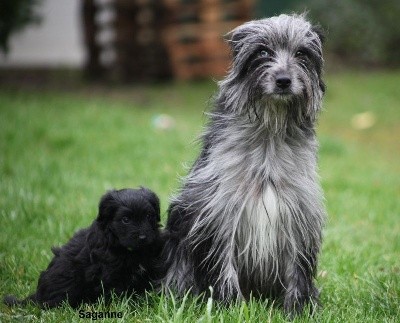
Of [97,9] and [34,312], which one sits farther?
[97,9]

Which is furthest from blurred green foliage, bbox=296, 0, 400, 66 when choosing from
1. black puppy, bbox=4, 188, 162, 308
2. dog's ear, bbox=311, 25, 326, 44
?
black puppy, bbox=4, 188, 162, 308

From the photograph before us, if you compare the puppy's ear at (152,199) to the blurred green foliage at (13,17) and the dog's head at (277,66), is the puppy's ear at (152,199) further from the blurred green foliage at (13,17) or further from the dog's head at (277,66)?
the blurred green foliage at (13,17)

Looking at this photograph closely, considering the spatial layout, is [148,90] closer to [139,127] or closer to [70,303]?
[139,127]

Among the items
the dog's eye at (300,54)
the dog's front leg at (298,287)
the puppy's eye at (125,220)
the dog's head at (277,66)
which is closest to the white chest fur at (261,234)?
the dog's front leg at (298,287)

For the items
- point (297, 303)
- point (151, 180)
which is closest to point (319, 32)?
point (297, 303)

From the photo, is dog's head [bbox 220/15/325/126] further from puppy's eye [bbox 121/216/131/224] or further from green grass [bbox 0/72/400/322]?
puppy's eye [bbox 121/216/131/224]

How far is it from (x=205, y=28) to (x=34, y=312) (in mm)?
10913

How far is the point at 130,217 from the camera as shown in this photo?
4.95 m

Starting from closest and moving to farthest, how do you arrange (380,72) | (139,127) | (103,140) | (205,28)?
1. (103,140)
2. (139,127)
3. (205,28)
4. (380,72)

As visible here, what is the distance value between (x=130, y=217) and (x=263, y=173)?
0.96 m

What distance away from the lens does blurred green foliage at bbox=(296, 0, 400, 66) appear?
60.2 feet

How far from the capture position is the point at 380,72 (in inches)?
713

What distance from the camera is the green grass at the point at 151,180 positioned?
16.1ft

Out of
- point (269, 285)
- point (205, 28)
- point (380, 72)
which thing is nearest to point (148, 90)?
point (205, 28)
